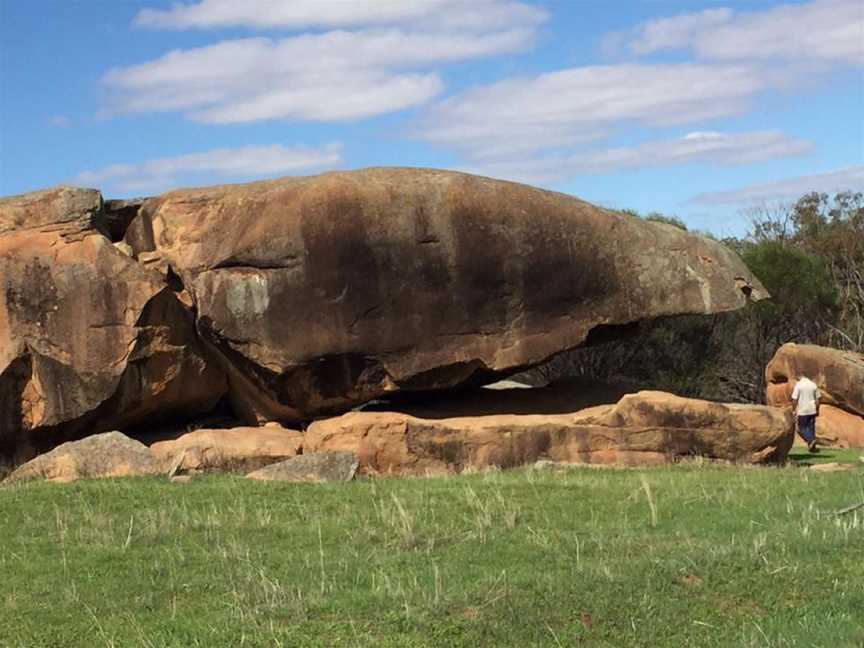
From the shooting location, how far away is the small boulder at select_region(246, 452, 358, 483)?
1609 cm

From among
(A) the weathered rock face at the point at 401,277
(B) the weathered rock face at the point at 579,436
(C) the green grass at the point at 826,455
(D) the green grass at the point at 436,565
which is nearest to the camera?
(D) the green grass at the point at 436,565

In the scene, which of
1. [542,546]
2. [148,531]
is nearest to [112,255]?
[148,531]

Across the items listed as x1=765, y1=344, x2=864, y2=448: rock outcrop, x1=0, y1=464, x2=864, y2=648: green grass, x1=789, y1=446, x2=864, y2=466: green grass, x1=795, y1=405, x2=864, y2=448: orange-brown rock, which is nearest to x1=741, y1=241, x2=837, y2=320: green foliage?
x1=765, y1=344, x2=864, y2=448: rock outcrop

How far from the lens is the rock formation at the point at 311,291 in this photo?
714 inches

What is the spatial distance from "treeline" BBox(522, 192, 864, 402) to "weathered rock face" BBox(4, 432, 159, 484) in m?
16.4

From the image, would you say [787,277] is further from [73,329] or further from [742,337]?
[73,329]

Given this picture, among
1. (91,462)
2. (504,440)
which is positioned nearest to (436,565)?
(504,440)

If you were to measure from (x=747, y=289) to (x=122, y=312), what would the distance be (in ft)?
34.7

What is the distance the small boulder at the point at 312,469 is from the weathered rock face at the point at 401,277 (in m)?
2.44

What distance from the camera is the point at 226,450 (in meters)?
17.3

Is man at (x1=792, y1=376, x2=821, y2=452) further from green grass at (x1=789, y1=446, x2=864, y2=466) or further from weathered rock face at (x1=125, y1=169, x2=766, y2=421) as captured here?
weathered rock face at (x1=125, y1=169, x2=766, y2=421)

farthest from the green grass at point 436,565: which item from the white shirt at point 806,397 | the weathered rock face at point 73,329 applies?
the white shirt at point 806,397

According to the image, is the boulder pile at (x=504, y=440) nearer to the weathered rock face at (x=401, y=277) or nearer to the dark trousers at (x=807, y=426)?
the weathered rock face at (x=401, y=277)

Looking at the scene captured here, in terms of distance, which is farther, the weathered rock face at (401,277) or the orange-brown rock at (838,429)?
the orange-brown rock at (838,429)
